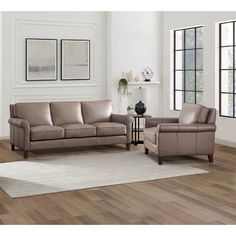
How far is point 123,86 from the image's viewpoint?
10.0 metres

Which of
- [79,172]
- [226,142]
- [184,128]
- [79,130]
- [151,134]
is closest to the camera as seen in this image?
[79,172]

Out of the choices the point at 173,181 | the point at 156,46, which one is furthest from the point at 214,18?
the point at 173,181

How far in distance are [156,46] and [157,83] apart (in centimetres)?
82

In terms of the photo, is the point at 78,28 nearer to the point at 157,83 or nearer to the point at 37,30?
the point at 37,30

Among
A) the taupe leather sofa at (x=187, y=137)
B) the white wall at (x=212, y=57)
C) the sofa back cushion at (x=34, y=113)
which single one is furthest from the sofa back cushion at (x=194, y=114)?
the sofa back cushion at (x=34, y=113)

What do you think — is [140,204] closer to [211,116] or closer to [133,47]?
[211,116]

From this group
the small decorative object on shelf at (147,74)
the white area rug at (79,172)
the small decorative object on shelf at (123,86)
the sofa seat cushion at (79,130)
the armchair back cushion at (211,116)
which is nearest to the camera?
the white area rug at (79,172)

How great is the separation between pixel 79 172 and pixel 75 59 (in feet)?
13.7

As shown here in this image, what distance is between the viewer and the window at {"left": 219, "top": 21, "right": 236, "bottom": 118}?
333 inches

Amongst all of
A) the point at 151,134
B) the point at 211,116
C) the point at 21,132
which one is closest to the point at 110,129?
the point at 151,134

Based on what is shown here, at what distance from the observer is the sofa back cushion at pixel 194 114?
6887mm

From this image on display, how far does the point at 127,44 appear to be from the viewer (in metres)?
10.0

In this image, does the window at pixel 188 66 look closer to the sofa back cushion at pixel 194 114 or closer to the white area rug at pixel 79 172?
the sofa back cushion at pixel 194 114

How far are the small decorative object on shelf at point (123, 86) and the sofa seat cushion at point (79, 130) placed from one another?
7.89 feet
